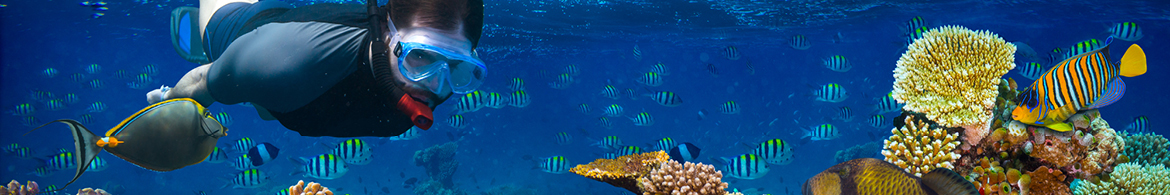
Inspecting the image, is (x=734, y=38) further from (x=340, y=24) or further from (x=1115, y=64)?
(x=340, y=24)

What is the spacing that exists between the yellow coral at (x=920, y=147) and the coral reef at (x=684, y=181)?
1.23m

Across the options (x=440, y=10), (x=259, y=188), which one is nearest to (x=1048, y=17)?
(x=440, y=10)

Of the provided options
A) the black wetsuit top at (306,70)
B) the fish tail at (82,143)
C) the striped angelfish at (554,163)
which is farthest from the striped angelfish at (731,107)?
the fish tail at (82,143)

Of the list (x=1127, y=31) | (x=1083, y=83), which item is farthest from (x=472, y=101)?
(x=1127, y=31)

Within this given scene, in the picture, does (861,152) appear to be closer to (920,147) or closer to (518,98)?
(518,98)

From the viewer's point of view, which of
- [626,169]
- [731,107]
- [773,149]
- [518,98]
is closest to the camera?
[626,169]

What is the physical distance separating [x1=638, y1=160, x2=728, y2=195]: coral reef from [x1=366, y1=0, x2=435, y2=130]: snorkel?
1.78 m

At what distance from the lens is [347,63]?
6.11 ft

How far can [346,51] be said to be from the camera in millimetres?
1853

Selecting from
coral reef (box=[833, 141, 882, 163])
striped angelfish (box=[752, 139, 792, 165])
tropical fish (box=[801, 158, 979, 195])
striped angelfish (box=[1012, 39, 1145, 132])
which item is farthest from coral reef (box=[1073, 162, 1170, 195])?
coral reef (box=[833, 141, 882, 163])

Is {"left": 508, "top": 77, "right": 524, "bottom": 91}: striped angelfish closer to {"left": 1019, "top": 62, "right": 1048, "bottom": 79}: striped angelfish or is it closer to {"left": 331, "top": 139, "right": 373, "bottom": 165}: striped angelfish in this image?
{"left": 331, "top": 139, "right": 373, "bottom": 165}: striped angelfish

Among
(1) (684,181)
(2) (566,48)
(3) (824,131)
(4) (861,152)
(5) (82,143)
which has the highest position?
(5) (82,143)

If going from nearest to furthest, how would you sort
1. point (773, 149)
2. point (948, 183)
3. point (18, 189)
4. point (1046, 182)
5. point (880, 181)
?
point (948, 183) → point (880, 181) → point (1046, 182) → point (18, 189) → point (773, 149)

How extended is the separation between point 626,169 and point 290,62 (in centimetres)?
242
